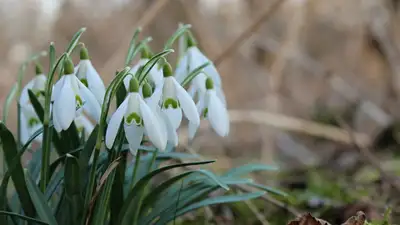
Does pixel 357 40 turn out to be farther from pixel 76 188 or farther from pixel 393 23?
pixel 76 188

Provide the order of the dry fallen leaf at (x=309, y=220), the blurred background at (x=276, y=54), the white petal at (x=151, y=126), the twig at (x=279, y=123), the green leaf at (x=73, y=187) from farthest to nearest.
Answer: the blurred background at (x=276, y=54) → the twig at (x=279, y=123) → the dry fallen leaf at (x=309, y=220) → the green leaf at (x=73, y=187) → the white petal at (x=151, y=126)

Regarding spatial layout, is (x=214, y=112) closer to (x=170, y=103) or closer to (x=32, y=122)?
(x=170, y=103)

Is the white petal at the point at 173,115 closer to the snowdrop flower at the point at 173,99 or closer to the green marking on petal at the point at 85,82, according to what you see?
the snowdrop flower at the point at 173,99

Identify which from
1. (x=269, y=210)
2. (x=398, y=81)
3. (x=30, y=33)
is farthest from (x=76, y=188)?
(x=30, y=33)

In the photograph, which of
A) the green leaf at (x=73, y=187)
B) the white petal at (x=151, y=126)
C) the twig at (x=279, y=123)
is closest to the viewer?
the white petal at (x=151, y=126)

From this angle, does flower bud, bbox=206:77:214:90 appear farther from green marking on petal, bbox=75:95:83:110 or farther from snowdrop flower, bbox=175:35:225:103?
green marking on petal, bbox=75:95:83:110

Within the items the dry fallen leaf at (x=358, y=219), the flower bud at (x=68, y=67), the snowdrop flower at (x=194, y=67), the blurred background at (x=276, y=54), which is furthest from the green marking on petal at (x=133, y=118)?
the blurred background at (x=276, y=54)

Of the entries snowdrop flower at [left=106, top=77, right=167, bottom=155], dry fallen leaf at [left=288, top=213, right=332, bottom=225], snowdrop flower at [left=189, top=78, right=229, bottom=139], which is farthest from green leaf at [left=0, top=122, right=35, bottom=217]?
dry fallen leaf at [left=288, top=213, right=332, bottom=225]

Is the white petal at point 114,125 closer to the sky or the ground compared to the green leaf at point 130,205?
closer to the sky
